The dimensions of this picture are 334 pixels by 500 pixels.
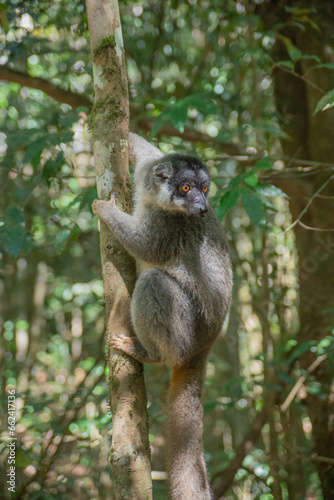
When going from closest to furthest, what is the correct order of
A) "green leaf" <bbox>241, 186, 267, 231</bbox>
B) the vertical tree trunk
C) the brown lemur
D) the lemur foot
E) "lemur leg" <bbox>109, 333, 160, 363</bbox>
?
the vertical tree trunk → "lemur leg" <bbox>109, 333, 160, 363</bbox> → the lemur foot → the brown lemur → "green leaf" <bbox>241, 186, 267, 231</bbox>

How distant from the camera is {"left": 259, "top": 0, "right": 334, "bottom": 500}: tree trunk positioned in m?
6.20

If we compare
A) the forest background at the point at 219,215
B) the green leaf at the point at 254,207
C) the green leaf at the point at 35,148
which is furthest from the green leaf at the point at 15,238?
the green leaf at the point at 254,207

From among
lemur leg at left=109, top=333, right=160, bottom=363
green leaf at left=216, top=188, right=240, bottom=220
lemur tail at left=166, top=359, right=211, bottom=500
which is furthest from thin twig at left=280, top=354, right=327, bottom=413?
lemur leg at left=109, top=333, right=160, bottom=363

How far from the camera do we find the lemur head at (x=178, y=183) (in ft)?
14.2

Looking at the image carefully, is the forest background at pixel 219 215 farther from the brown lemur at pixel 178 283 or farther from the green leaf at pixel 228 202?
the brown lemur at pixel 178 283

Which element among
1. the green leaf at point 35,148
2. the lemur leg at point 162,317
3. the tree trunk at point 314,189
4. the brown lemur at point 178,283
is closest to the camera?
the brown lemur at point 178,283

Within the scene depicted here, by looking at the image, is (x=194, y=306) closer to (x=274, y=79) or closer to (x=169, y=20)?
(x=274, y=79)

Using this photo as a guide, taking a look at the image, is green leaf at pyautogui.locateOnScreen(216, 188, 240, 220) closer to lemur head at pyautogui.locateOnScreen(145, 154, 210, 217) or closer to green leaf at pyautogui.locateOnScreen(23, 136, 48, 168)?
lemur head at pyautogui.locateOnScreen(145, 154, 210, 217)

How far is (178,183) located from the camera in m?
4.36

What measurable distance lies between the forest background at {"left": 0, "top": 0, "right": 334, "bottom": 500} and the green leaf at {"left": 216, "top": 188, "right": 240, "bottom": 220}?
0.02 meters

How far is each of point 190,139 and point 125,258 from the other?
3.61 meters

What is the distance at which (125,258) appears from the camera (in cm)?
370

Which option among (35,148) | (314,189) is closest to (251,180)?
(35,148)

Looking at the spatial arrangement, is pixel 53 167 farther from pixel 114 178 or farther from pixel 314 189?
pixel 314 189
